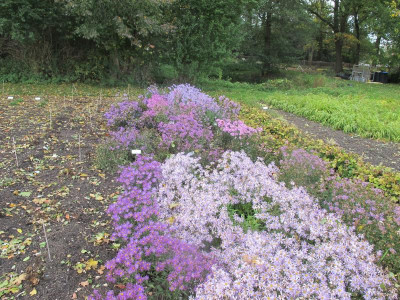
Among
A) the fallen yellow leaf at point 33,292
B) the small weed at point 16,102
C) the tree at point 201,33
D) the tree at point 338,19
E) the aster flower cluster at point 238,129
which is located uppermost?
the tree at point 338,19

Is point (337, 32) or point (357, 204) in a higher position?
point (337, 32)

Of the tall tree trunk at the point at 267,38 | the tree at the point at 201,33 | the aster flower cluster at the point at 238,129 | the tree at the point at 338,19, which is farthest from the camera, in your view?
the tree at the point at 338,19

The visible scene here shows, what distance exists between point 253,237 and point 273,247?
150 millimetres

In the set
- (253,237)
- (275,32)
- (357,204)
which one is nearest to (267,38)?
(275,32)

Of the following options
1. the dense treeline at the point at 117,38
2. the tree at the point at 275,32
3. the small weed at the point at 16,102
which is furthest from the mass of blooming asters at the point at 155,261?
the tree at the point at 275,32

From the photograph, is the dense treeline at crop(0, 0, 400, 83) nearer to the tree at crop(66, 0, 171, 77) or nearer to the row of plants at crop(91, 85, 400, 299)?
the tree at crop(66, 0, 171, 77)

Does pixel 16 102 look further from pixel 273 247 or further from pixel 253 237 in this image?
pixel 273 247

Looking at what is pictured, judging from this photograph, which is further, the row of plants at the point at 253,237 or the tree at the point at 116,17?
the tree at the point at 116,17

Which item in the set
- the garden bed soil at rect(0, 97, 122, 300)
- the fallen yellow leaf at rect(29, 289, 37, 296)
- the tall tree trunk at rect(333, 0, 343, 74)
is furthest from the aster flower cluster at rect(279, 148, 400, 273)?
the tall tree trunk at rect(333, 0, 343, 74)

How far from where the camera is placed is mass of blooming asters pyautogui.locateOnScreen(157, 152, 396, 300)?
189 cm

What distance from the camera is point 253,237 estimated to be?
223cm

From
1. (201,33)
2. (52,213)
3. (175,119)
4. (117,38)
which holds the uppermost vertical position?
(201,33)

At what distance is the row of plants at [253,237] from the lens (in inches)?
76.7

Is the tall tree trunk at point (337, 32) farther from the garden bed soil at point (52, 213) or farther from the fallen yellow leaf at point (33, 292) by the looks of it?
the fallen yellow leaf at point (33, 292)
